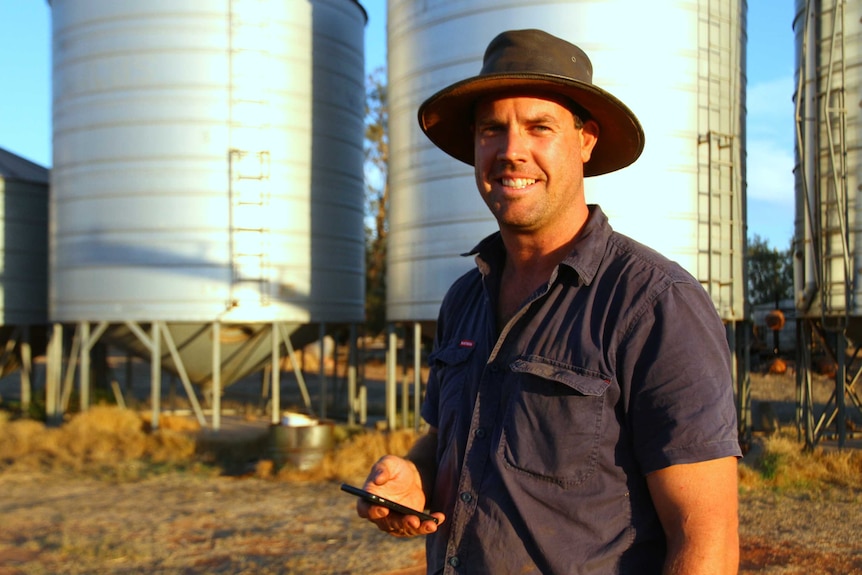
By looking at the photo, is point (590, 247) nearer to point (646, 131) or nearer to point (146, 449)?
point (646, 131)

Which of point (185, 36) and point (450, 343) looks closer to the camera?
point (450, 343)

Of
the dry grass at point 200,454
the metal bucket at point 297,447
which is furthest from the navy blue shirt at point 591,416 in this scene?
the metal bucket at point 297,447

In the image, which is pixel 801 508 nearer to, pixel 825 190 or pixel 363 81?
pixel 825 190

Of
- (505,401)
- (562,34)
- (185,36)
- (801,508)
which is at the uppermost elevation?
(185,36)

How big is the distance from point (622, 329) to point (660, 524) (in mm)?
395

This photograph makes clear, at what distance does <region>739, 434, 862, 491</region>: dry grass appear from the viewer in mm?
7637

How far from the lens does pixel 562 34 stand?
28.8 feet

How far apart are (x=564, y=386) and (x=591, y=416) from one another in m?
0.08

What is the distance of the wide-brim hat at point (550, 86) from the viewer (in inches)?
73.3

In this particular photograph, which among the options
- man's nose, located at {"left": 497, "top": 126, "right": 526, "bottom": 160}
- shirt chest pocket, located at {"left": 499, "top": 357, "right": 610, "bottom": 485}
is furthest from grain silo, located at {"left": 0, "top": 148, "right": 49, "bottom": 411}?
shirt chest pocket, located at {"left": 499, "top": 357, "right": 610, "bottom": 485}

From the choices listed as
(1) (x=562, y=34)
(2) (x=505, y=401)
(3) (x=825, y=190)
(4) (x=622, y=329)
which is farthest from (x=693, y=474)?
(3) (x=825, y=190)

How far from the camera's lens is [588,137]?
209 centimetres

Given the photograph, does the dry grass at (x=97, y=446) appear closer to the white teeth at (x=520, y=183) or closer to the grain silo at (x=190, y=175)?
the grain silo at (x=190, y=175)

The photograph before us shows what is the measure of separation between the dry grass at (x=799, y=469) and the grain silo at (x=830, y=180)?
0.91 metres
